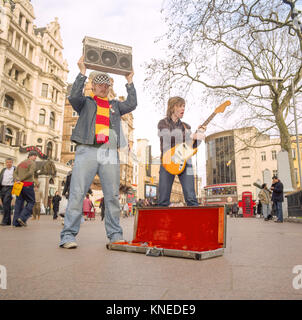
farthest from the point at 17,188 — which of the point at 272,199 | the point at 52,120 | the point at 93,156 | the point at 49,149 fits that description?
the point at 52,120

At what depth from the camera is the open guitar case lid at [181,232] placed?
2.94 m

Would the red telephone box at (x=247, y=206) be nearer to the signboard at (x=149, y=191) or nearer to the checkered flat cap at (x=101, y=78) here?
the checkered flat cap at (x=101, y=78)

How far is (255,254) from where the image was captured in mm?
3037

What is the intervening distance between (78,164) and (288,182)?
15.4m

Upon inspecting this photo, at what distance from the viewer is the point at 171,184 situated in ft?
13.4

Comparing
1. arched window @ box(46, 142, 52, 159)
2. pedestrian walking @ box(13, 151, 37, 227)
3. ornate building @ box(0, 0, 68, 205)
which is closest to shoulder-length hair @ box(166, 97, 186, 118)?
pedestrian walking @ box(13, 151, 37, 227)

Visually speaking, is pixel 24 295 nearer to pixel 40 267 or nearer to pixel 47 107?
pixel 40 267

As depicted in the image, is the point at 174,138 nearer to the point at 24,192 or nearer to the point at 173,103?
the point at 173,103

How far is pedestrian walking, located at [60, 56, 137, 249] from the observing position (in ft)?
11.9

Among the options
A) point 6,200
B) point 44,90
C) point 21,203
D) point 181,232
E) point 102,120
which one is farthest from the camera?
point 44,90

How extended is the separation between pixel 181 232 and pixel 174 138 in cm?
150

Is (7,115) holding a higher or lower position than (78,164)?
higher
